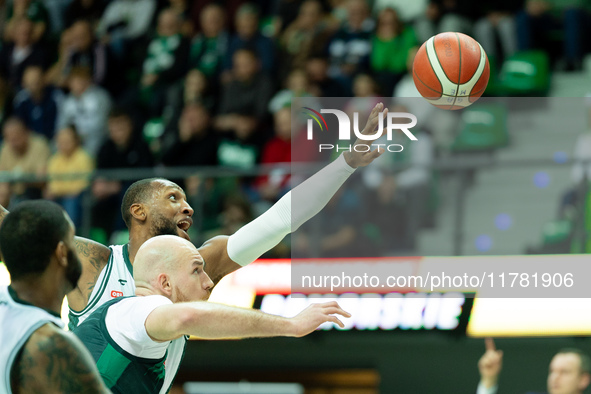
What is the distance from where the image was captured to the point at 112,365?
3777mm

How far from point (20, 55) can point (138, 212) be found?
31.6 ft

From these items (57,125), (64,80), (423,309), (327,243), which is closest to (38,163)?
(57,125)

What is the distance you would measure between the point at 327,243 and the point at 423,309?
1.18 metres

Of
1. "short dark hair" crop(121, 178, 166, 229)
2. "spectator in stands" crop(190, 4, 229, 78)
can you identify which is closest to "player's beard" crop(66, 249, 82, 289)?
"short dark hair" crop(121, 178, 166, 229)

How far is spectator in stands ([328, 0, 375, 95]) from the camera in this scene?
10789mm

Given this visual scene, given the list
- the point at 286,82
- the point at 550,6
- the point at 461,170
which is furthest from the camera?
the point at 550,6

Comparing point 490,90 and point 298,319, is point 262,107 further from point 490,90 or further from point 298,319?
point 298,319

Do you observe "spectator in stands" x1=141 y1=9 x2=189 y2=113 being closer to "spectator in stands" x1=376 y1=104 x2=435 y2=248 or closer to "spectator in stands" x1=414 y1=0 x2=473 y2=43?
"spectator in stands" x1=414 y1=0 x2=473 y2=43

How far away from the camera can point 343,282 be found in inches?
352

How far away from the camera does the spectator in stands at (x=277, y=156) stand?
9258 mm

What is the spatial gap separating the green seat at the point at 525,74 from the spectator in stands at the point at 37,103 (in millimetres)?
6063

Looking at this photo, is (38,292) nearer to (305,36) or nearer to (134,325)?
(134,325)

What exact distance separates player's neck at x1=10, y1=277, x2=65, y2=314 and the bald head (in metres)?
0.66

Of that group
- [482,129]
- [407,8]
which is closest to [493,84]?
[482,129]
